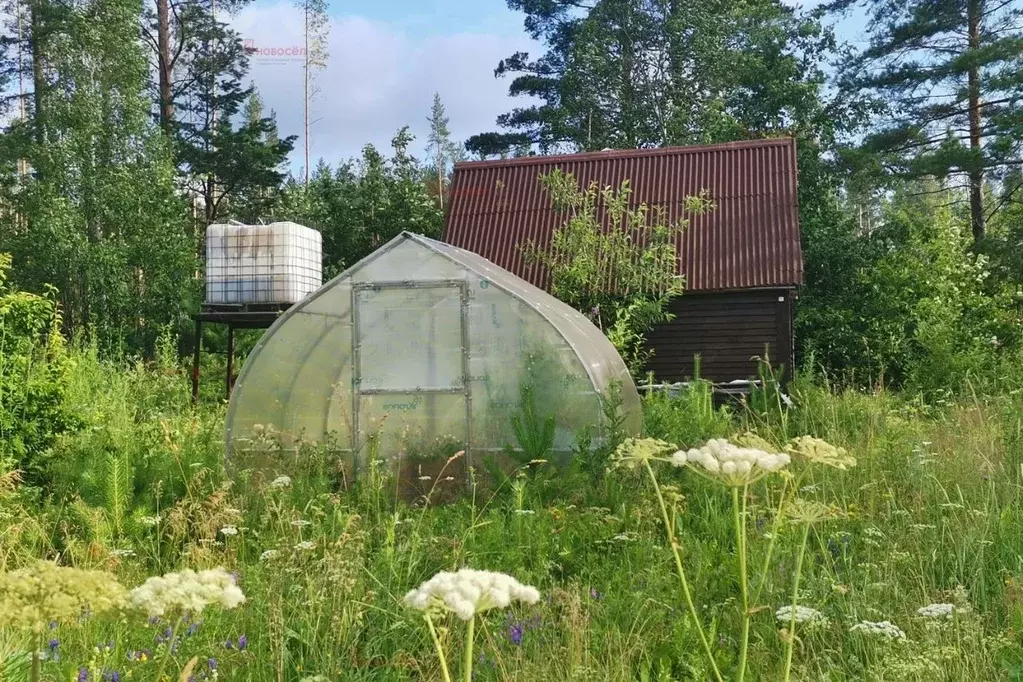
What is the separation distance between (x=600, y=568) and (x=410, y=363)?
3843 mm

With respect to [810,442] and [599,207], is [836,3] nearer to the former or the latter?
[599,207]

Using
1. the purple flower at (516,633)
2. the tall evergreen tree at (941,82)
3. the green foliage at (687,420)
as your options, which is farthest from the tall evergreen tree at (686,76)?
the purple flower at (516,633)

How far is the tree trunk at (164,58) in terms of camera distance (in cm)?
2811

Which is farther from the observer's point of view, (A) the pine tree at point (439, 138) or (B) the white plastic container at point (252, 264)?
(A) the pine tree at point (439, 138)

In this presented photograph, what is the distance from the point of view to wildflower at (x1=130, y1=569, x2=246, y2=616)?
7.39 feet

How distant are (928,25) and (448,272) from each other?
1877 cm

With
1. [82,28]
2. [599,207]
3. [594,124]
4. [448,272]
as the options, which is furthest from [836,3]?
[448,272]

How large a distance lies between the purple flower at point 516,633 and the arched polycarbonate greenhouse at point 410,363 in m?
4.23

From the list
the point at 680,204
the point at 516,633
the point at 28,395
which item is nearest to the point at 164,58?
the point at 680,204

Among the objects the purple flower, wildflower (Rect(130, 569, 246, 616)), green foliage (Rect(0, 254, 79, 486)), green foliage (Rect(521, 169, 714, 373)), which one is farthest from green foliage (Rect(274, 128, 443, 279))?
wildflower (Rect(130, 569, 246, 616))

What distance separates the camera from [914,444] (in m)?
6.53

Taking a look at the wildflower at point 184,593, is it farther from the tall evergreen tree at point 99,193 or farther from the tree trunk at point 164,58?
the tree trunk at point 164,58

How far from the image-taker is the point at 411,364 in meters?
8.45

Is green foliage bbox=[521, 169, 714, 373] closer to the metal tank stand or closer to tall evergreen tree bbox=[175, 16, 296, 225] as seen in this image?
the metal tank stand
